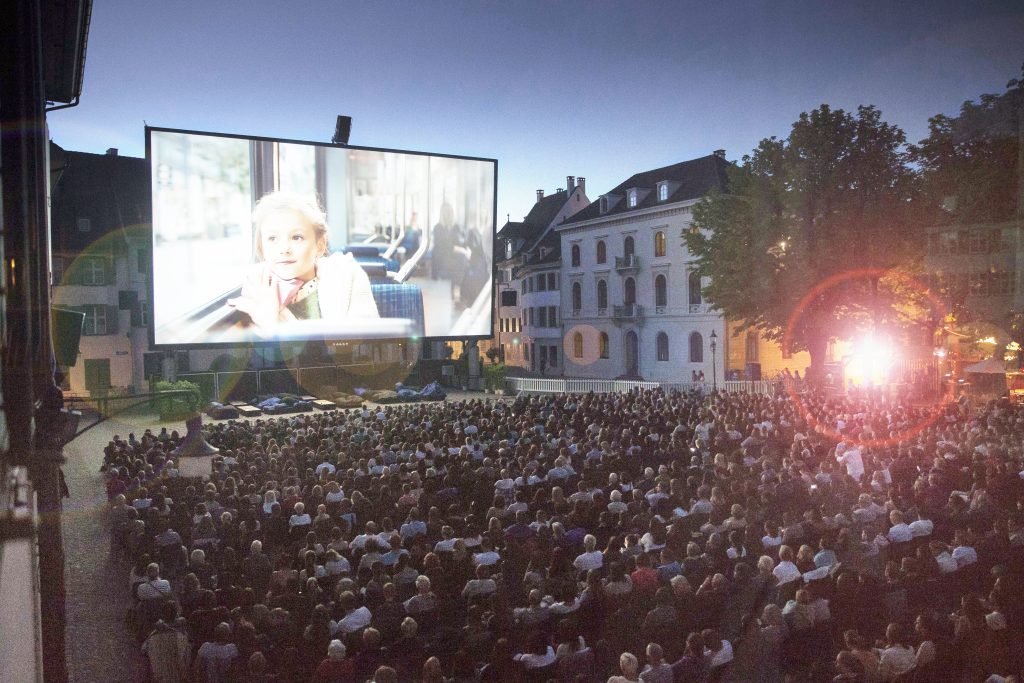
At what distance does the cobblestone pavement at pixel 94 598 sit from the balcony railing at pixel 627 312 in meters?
34.8

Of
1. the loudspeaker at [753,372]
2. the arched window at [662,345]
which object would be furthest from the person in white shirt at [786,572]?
the arched window at [662,345]

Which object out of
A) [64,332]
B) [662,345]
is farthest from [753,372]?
[64,332]

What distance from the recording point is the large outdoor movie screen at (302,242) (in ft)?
90.8

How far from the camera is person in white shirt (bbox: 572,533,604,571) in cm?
920

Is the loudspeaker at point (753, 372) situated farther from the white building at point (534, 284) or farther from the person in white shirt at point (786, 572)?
the person in white shirt at point (786, 572)

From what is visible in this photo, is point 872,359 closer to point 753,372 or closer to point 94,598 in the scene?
point 753,372

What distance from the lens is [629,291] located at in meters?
49.5

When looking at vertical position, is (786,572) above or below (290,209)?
below

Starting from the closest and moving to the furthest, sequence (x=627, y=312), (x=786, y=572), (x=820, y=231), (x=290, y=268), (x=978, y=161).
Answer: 1. (x=786, y=572)
2. (x=290, y=268)
3. (x=820, y=231)
4. (x=978, y=161)
5. (x=627, y=312)

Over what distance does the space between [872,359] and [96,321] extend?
39574mm

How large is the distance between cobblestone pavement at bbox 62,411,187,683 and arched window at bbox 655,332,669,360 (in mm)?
34370

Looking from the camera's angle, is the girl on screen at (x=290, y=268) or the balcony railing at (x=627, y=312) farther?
the balcony railing at (x=627, y=312)

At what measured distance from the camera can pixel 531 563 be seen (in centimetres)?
923

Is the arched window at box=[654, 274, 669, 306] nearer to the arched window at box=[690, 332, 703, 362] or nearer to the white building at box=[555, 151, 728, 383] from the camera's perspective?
the white building at box=[555, 151, 728, 383]
